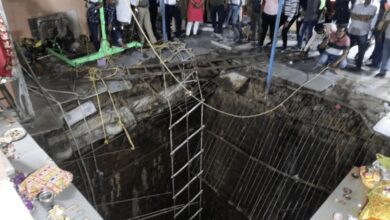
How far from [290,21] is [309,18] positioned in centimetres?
42

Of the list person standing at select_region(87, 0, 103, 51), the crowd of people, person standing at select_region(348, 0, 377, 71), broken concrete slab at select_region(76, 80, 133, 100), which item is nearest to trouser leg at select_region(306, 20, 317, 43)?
the crowd of people

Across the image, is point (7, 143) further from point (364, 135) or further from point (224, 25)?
point (224, 25)

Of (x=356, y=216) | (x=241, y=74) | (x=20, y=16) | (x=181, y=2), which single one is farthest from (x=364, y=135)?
(x=20, y=16)

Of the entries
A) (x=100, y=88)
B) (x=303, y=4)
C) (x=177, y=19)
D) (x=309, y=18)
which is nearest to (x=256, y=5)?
(x=303, y=4)

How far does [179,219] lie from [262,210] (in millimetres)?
2069

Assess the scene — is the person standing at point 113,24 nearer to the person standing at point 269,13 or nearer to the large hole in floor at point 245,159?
the large hole in floor at point 245,159

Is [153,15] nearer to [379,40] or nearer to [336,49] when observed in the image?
[336,49]

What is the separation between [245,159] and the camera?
230 inches

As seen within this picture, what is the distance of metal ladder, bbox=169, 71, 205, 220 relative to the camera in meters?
6.18

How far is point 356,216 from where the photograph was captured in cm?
334

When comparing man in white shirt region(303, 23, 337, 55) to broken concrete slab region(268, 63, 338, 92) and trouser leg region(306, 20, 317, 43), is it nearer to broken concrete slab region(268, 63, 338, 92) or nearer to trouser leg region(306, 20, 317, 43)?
trouser leg region(306, 20, 317, 43)

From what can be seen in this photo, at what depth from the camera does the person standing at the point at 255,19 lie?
25.4 ft

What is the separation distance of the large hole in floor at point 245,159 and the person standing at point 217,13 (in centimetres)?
278

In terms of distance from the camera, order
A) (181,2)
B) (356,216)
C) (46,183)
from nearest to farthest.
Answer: (46,183) → (356,216) → (181,2)
